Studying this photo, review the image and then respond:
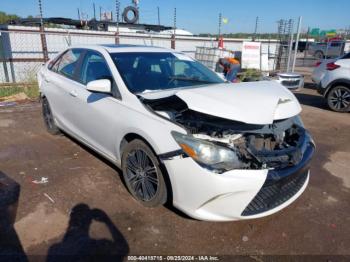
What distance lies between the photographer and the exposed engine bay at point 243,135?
2500 millimetres

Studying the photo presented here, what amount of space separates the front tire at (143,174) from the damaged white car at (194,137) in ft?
0.03

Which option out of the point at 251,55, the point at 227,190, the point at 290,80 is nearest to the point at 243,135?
the point at 227,190

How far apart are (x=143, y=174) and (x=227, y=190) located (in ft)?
3.30

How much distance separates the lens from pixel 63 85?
423cm

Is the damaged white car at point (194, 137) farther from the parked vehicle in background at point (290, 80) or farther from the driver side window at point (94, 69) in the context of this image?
the parked vehicle in background at point (290, 80)

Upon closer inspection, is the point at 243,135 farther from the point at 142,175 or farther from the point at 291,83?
the point at 291,83

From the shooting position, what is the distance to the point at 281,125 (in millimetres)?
2871

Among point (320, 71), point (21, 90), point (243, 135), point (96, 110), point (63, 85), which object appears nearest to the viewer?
point (243, 135)

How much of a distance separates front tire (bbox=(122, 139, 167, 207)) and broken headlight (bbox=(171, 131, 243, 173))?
47 centimetres

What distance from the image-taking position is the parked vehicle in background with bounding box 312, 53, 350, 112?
7246 millimetres

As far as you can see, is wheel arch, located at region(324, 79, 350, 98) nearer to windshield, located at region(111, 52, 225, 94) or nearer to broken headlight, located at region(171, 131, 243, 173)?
windshield, located at region(111, 52, 225, 94)

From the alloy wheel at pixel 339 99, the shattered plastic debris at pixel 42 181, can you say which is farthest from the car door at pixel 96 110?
the alloy wheel at pixel 339 99

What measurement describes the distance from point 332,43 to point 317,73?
1876cm

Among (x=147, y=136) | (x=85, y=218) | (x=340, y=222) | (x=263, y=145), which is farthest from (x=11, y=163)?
(x=340, y=222)
